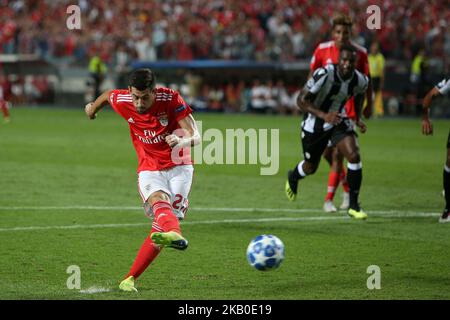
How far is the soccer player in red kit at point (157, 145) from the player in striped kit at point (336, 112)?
332 centimetres

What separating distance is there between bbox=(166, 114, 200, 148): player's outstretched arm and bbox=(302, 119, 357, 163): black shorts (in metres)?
3.74

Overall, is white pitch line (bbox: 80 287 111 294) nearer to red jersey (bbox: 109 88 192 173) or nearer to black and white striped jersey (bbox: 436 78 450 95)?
red jersey (bbox: 109 88 192 173)

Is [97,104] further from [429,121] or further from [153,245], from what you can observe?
[429,121]

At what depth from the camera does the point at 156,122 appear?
306 inches

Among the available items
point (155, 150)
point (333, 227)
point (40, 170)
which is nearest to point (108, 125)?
point (40, 170)

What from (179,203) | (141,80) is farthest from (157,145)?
(141,80)

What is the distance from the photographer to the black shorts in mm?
11133

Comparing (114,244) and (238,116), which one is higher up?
(114,244)

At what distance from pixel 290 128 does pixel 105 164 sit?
8.90 metres

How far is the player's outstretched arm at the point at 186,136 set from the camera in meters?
7.17

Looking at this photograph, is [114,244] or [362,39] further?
[362,39]

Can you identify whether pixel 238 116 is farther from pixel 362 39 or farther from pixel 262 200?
pixel 262 200

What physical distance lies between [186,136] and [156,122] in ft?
1.08

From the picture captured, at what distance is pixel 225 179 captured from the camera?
15367 mm
